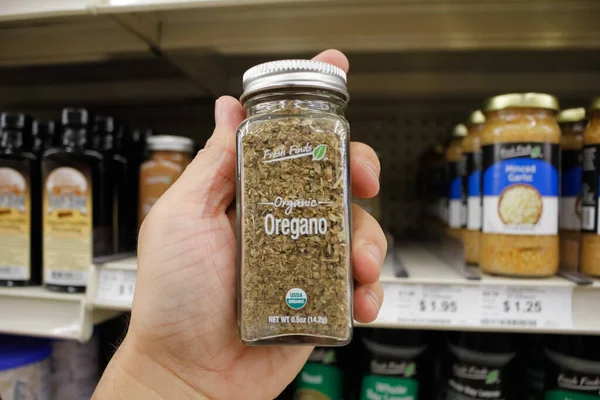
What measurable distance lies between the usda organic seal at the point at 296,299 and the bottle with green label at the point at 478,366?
0.57 m

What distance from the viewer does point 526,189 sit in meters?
0.84

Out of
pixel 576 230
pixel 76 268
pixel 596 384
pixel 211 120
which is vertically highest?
pixel 211 120

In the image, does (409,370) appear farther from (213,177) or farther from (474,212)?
(213,177)

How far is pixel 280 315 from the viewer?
1.79 ft

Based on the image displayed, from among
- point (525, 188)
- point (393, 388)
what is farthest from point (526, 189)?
point (393, 388)

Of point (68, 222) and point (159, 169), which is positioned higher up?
point (159, 169)

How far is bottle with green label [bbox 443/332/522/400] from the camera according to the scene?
0.93m

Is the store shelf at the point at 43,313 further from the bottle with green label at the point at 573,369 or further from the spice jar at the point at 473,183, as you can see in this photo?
the bottle with green label at the point at 573,369

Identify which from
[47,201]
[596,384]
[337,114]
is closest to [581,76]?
[596,384]

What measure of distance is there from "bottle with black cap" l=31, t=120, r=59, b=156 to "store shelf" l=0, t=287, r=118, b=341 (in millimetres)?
352

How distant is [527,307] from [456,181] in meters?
0.38

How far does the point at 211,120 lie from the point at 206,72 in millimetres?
321

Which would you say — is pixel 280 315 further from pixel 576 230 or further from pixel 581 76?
pixel 581 76

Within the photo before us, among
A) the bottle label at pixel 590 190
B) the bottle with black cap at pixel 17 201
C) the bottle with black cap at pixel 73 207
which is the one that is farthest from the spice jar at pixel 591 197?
the bottle with black cap at pixel 17 201
